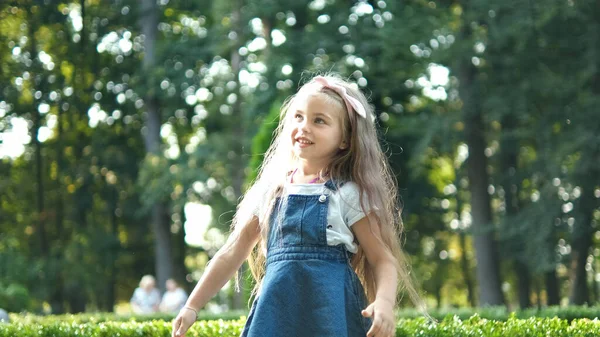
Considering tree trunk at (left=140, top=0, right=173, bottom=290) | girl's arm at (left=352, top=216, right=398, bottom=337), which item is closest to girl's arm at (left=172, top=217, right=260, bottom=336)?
girl's arm at (left=352, top=216, right=398, bottom=337)

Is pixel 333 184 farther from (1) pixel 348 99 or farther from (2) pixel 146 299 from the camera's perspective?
(2) pixel 146 299

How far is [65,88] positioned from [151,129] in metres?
2.98

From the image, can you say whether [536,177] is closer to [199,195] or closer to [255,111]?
[255,111]

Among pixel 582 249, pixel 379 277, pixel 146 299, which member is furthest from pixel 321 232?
pixel 582 249

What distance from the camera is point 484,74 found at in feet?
63.9

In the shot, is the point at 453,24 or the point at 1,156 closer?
the point at 453,24

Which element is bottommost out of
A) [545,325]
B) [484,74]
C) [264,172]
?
[545,325]

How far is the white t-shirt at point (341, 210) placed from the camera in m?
3.48

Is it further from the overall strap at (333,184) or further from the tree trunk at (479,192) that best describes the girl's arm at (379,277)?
the tree trunk at (479,192)

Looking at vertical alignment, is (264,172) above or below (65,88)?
below

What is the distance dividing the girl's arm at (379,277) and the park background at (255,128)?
31.9 feet

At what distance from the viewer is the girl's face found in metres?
3.58

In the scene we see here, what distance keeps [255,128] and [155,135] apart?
401 cm

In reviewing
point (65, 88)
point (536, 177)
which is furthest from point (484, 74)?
point (65, 88)
